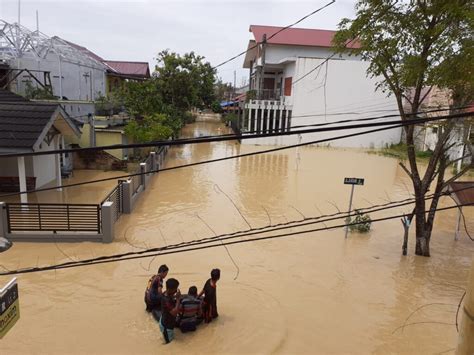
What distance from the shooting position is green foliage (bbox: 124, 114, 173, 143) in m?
19.3

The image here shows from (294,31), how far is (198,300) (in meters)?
35.1

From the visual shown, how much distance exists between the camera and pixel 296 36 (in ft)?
119

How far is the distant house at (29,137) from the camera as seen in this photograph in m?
10.7

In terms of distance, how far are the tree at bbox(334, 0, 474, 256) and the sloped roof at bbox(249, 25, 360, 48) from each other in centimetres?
2564

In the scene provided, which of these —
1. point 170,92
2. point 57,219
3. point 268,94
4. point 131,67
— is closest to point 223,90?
point 131,67

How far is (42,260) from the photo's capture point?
8.73 m

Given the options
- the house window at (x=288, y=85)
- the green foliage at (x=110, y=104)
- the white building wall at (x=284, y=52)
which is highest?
the white building wall at (x=284, y=52)

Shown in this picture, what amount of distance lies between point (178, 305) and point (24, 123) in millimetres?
7986

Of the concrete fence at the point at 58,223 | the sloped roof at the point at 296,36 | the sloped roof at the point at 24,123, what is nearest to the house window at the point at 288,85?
the sloped roof at the point at 296,36

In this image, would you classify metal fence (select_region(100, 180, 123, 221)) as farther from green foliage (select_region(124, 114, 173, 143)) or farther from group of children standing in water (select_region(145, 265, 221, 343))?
green foliage (select_region(124, 114, 173, 143))

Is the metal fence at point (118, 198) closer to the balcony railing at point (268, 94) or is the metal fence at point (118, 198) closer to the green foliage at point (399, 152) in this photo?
the green foliage at point (399, 152)

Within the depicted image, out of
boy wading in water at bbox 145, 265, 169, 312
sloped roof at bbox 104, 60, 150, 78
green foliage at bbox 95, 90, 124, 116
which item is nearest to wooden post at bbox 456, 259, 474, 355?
boy wading in water at bbox 145, 265, 169, 312

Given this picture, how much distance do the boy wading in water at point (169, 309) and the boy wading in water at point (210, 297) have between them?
1.67 ft

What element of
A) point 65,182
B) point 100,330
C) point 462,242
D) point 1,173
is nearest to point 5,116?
point 1,173
